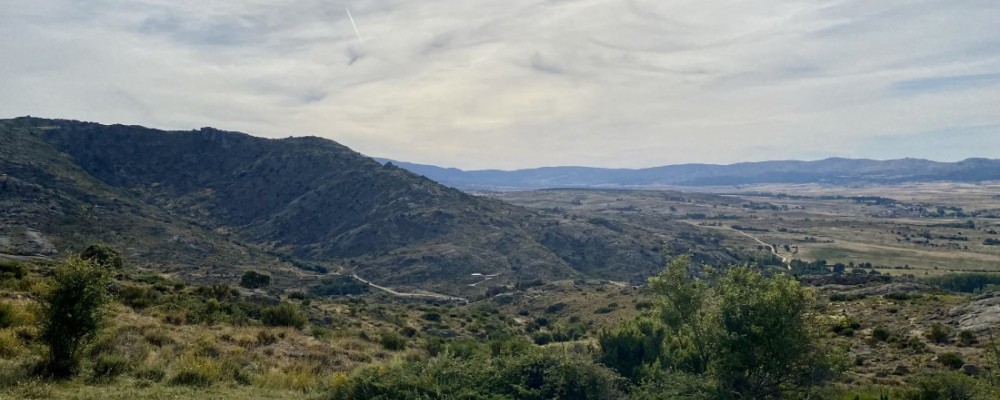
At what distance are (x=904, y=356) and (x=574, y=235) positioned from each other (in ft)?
364

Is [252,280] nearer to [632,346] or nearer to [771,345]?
[632,346]

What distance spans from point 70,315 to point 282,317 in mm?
14312

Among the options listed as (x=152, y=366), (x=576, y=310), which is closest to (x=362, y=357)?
(x=152, y=366)

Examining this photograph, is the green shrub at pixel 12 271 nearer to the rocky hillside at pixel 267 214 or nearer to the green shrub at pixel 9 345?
the green shrub at pixel 9 345

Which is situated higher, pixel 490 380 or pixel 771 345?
pixel 771 345

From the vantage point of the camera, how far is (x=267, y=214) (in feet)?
455

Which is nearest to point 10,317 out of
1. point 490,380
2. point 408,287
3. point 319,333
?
point 319,333

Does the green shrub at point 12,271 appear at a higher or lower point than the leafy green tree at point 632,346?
higher

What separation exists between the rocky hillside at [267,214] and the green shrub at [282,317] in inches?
2334

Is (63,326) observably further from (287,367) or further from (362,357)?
(362,357)

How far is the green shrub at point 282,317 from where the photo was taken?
26.8m

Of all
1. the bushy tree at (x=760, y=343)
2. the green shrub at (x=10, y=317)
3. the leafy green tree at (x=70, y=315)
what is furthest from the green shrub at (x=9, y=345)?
the bushy tree at (x=760, y=343)

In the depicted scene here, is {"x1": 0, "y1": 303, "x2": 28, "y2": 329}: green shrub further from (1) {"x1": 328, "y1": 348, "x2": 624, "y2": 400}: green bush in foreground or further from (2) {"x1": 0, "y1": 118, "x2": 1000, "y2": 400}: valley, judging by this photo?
(1) {"x1": 328, "y1": 348, "x2": 624, "y2": 400}: green bush in foreground

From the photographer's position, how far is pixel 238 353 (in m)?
18.7
